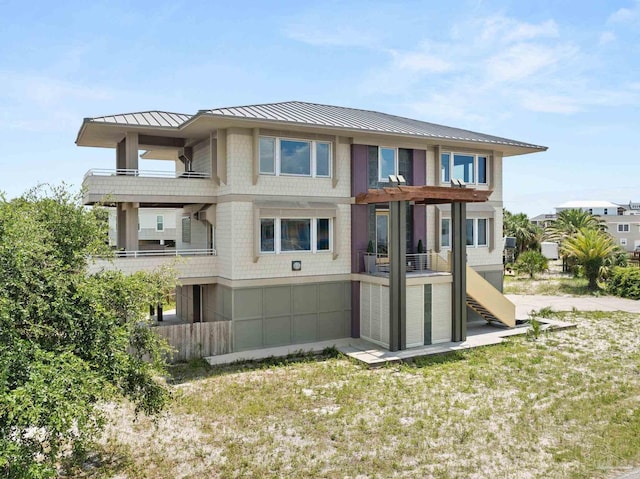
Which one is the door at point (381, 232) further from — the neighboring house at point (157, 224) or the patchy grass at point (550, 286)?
the neighboring house at point (157, 224)

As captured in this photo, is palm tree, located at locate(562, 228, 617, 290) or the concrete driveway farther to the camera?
palm tree, located at locate(562, 228, 617, 290)

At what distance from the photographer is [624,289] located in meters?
30.2

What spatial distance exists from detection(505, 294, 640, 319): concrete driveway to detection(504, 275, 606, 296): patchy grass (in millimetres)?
1138

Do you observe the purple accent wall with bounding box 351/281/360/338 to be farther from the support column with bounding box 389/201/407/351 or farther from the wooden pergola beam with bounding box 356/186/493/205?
the wooden pergola beam with bounding box 356/186/493/205

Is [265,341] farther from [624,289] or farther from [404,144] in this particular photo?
[624,289]

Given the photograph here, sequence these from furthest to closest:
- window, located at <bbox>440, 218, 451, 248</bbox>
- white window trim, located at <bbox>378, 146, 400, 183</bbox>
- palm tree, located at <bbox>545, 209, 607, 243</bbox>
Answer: palm tree, located at <bbox>545, 209, 607, 243</bbox>
window, located at <bbox>440, 218, 451, 248</bbox>
white window trim, located at <bbox>378, 146, 400, 183</bbox>

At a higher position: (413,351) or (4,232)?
(4,232)

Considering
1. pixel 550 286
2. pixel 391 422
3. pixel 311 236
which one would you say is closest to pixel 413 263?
pixel 311 236

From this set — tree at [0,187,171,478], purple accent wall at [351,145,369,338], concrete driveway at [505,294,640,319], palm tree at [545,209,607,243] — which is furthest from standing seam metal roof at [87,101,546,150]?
palm tree at [545,209,607,243]

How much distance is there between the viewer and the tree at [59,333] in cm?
714

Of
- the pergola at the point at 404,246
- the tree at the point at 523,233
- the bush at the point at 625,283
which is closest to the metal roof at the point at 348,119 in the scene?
the pergola at the point at 404,246

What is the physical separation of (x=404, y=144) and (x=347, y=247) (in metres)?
4.97

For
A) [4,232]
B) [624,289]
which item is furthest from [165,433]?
[624,289]

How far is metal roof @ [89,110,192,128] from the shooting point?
59.5 feet
